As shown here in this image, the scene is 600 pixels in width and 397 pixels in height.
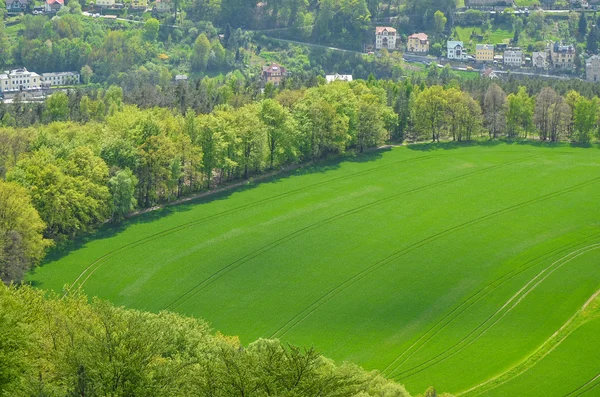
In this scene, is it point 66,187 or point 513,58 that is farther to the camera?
point 513,58

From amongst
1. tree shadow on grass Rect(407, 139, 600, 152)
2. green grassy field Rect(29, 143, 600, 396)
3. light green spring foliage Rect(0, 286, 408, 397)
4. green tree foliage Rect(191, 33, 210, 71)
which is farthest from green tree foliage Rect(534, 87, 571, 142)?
light green spring foliage Rect(0, 286, 408, 397)

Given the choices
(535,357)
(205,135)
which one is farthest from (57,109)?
(535,357)

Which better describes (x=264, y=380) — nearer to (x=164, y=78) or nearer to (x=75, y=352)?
(x=75, y=352)

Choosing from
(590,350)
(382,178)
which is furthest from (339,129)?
(590,350)

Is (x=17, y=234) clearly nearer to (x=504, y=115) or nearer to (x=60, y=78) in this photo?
(x=504, y=115)

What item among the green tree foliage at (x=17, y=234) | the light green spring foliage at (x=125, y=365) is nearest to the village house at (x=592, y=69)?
the green tree foliage at (x=17, y=234)

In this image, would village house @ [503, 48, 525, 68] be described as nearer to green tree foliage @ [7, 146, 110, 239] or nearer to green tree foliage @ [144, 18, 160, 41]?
green tree foliage @ [144, 18, 160, 41]
